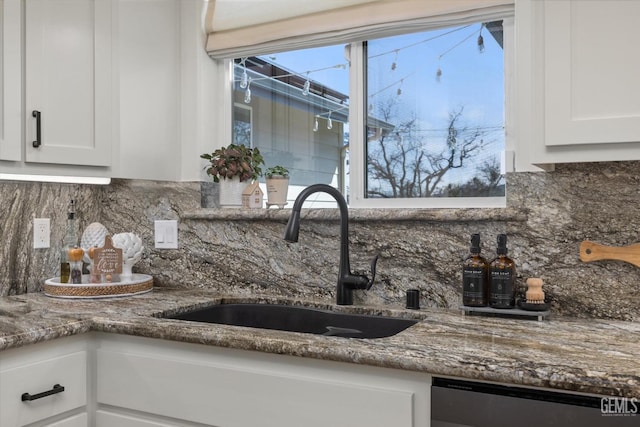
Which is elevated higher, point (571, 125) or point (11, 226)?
point (571, 125)

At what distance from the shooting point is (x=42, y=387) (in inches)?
59.3

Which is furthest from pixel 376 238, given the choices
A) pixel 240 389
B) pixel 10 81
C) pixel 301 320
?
pixel 10 81

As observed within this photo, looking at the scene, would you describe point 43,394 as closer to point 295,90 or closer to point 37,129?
point 37,129

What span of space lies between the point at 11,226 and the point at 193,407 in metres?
1.12

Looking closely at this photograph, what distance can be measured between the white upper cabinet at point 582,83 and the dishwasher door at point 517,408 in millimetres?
602

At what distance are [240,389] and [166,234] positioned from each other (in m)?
1.04

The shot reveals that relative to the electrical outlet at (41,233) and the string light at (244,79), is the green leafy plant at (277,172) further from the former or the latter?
the electrical outlet at (41,233)

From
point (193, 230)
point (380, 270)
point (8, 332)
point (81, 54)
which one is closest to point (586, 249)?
point (380, 270)

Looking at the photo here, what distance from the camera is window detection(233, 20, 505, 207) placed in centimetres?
196

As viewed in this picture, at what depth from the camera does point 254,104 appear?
2.46m

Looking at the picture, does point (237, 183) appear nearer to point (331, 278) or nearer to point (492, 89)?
point (331, 278)

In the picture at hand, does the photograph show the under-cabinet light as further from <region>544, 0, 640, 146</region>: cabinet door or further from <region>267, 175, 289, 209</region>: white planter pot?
<region>544, 0, 640, 146</region>: cabinet door

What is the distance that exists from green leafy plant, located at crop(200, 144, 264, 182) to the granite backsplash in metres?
0.12

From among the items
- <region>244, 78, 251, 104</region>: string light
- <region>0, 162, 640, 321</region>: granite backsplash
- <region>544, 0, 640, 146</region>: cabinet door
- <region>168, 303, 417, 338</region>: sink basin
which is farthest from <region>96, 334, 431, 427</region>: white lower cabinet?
<region>244, 78, 251, 104</region>: string light
